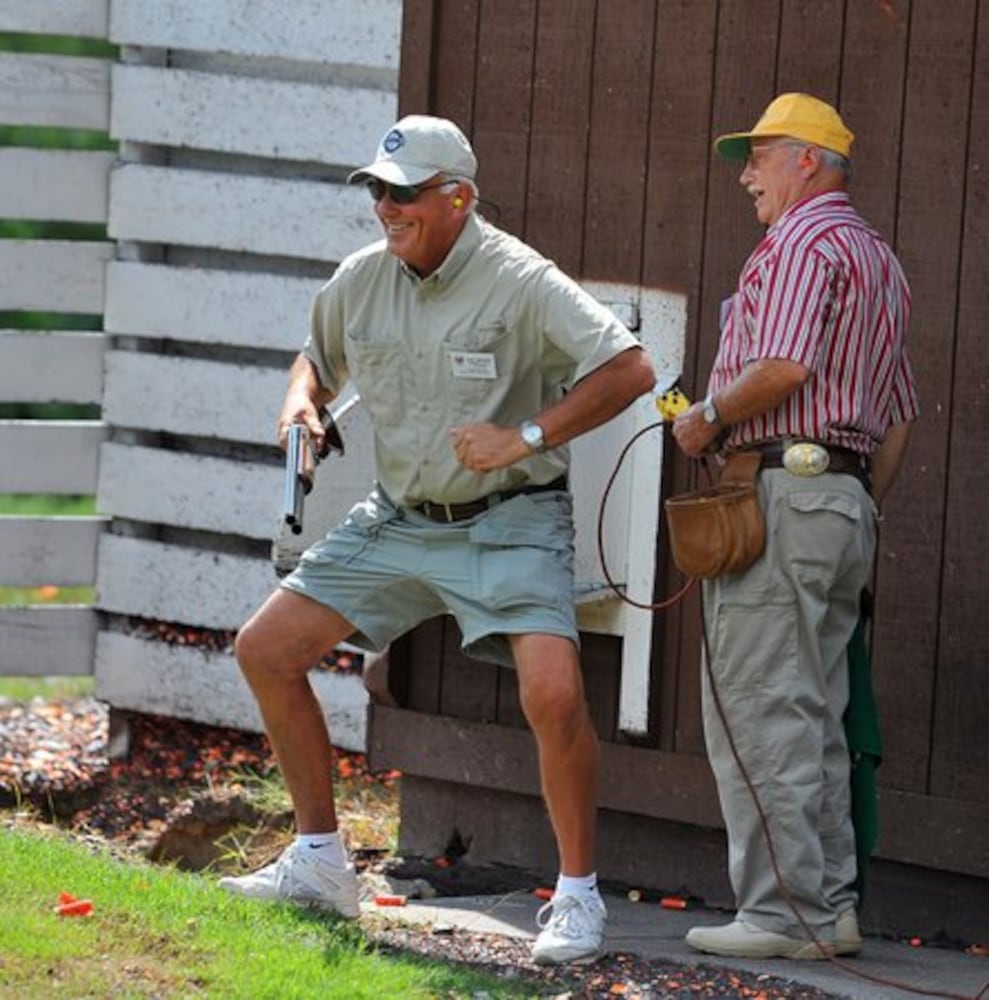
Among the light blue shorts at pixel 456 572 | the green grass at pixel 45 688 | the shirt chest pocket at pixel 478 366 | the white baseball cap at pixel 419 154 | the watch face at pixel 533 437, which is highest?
the white baseball cap at pixel 419 154

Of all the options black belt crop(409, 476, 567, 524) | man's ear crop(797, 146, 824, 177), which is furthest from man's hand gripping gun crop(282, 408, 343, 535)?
man's ear crop(797, 146, 824, 177)

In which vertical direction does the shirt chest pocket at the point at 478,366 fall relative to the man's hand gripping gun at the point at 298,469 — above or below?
above

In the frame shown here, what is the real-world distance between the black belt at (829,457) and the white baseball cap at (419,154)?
1004 mm

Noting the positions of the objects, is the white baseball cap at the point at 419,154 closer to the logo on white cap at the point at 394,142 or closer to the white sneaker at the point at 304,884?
the logo on white cap at the point at 394,142

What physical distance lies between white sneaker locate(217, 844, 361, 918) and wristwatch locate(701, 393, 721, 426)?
1.49 metres

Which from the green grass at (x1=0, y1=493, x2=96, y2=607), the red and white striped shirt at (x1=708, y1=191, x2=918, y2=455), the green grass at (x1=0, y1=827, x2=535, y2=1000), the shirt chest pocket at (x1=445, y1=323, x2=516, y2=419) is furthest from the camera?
the green grass at (x1=0, y1=493, x2=96, y2=607)

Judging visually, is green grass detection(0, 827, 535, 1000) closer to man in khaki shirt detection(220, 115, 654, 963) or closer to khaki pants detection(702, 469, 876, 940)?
man in khaki shirt detection(220, 115, 654, 963)

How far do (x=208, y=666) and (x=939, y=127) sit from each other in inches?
143

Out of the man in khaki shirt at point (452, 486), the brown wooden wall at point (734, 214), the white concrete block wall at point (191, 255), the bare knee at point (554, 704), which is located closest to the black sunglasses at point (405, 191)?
the man in khaki shirt at point (452, 486)

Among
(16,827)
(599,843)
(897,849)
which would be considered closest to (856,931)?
(897,849)

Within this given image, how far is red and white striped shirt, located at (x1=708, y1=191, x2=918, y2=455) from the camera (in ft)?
21.2

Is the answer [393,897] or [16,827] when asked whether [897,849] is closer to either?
[393,897]

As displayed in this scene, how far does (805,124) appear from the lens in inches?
262

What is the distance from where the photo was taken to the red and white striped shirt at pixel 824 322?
645cm
